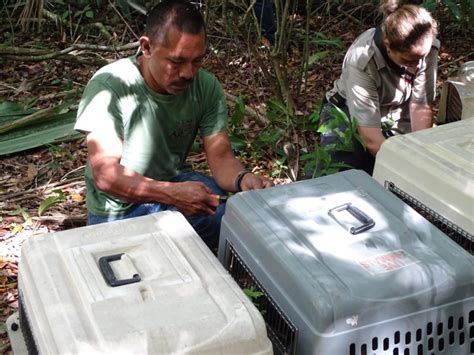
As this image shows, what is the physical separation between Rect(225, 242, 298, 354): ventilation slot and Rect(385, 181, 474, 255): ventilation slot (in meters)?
0.60

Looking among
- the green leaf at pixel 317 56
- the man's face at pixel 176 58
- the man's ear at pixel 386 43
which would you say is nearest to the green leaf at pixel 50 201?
the man's face at pixel 176 58

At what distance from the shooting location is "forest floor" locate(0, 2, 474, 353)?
358 cm

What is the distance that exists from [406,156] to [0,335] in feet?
5.25

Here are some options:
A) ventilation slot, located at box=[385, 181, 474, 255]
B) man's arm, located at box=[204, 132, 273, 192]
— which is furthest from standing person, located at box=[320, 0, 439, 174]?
ventilation slot, located at box=[385, 181, 474, 255]

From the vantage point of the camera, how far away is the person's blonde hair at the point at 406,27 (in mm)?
3275

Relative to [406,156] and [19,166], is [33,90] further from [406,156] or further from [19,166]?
[406,156]

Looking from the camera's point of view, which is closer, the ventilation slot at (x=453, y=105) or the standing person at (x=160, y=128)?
the standing person at (x=160, y=128)

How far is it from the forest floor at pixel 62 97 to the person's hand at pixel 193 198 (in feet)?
2.84

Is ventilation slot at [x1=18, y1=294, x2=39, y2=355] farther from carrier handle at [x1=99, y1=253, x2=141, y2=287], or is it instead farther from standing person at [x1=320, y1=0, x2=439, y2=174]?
standing person at [x1=320, y1=0, x2=439, y2=174]

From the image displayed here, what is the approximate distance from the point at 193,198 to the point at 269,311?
639 millimetres

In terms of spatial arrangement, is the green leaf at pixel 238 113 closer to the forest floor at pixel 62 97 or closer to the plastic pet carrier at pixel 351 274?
the forest floor at pixel 62 97

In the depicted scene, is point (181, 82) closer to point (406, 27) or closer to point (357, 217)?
point (357, 217)

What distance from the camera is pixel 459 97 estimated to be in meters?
3.45

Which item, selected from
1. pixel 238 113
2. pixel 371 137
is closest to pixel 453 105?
pixel 371 137
